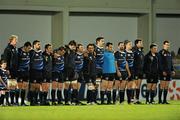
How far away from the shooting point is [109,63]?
2036cm

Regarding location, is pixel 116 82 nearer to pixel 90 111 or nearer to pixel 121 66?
pixel 121 66

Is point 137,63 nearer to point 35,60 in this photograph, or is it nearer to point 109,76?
point 109,76

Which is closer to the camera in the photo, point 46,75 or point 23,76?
point 23,76

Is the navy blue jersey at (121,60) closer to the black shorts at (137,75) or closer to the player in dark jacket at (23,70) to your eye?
the black shorts at (137,75)

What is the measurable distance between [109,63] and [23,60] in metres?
2.78

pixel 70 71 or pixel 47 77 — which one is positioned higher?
pixel 70 71

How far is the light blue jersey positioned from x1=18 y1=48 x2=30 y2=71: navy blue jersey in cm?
253

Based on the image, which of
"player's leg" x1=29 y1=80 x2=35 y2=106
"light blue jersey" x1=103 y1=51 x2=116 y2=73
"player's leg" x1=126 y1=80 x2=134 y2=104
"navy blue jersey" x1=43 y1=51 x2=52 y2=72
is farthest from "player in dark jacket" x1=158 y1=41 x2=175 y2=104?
"player's leg" x1=29 y1=80 x2=35 y2=106

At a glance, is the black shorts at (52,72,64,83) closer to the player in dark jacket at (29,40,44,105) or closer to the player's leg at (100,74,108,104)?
the player in dark jacket at (29,40,44,105)

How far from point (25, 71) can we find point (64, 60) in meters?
1.59

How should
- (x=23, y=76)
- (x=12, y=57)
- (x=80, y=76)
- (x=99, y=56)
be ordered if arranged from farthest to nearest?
(x=80, y=76) → (x=99, y=56) → (x=23, y=76) → (x=12, y=57)

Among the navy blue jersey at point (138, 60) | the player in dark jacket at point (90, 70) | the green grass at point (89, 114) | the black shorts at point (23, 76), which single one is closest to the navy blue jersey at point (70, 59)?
the player in dark jacket at point (90, 70)

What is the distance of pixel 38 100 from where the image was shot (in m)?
20.3

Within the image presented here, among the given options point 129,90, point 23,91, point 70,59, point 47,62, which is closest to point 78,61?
point 70,59
